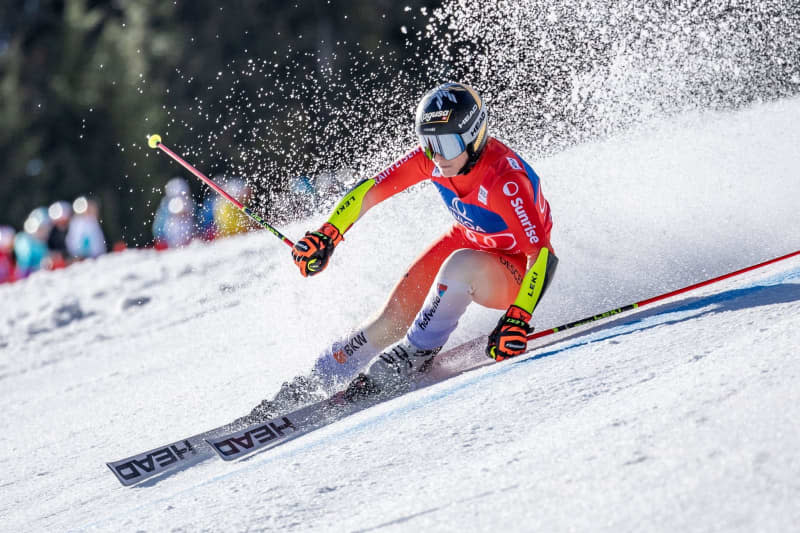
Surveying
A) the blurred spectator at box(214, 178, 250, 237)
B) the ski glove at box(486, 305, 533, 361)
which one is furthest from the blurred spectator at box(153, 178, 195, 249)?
the ski glove at box(486, 305, 533, 361)

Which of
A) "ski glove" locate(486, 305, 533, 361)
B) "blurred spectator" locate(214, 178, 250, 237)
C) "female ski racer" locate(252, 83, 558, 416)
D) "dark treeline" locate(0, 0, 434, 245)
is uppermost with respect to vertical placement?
"dark treeline" locate(0, 0, 434, 245)

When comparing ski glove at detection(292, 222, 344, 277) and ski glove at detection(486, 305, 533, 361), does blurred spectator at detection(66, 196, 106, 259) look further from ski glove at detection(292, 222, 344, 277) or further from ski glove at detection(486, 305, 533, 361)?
ski glove at detection(486, 305, 533, 361)

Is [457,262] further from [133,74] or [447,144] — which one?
[133,74]

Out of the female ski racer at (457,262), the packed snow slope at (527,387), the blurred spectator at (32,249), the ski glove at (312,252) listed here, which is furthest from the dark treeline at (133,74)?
the female ski racer at (457,262)

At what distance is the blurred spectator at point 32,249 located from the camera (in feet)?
38.7

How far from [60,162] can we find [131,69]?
2735mm

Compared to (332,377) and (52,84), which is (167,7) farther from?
(332,377)

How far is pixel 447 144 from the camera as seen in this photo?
3.31 m

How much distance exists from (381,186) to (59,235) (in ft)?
32.8

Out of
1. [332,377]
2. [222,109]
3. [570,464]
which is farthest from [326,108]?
[570,464]

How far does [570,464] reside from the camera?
1.93m

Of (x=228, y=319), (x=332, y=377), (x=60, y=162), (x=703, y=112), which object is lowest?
(x=332, y=377)

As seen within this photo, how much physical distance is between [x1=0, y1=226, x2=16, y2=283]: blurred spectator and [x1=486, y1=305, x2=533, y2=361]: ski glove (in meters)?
10.4

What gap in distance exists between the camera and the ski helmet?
10.8ft
